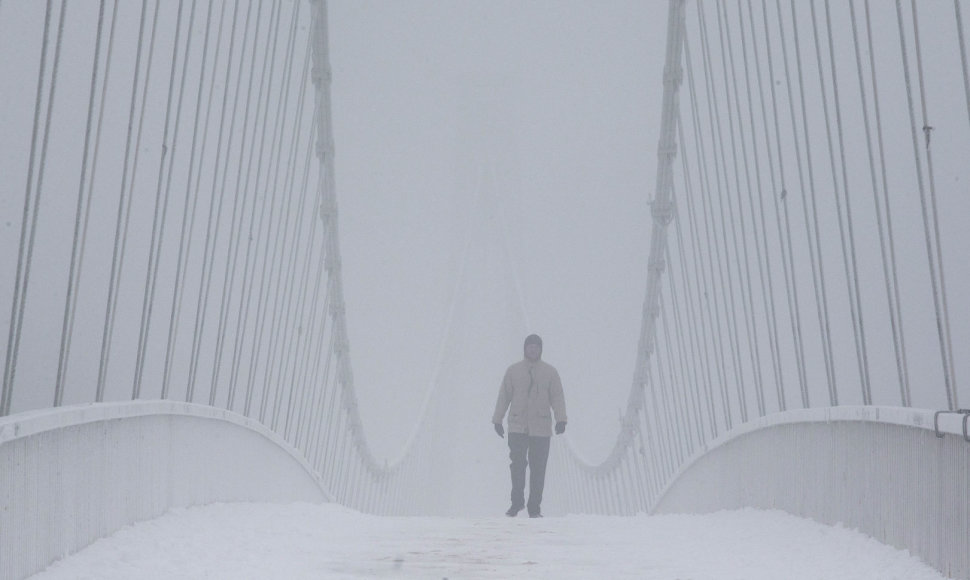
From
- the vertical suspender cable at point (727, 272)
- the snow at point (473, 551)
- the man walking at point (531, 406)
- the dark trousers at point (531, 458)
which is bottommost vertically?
the snow at point (473, 551)

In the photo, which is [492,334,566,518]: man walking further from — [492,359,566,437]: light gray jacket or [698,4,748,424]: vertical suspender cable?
[698,4,748,424]: vertical suspender cable

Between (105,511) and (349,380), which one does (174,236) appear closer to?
(349,380)

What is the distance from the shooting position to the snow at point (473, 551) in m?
4.23

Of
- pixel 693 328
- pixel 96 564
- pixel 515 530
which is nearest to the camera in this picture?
pixel 96 564

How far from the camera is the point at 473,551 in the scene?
5.31 m

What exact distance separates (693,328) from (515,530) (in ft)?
23.2

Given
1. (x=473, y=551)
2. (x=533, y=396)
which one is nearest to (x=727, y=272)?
(x=533, y=396)

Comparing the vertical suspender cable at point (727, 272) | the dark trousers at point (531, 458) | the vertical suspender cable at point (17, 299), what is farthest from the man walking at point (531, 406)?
the vertical suspender cable at point (17, 299)

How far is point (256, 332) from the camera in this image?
10078 mm

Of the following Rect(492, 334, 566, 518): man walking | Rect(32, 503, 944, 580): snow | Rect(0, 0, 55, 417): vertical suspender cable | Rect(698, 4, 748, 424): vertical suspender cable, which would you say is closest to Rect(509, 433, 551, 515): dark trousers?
Rect(492, 334, 566, 518): man walking

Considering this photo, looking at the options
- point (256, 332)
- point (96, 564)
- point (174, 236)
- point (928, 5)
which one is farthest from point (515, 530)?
point (928, 5)

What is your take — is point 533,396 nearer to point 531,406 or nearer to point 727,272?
point 531,406

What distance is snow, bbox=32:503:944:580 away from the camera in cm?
423

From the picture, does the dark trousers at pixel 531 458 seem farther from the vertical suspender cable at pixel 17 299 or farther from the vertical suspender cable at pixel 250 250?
the vertical suspender cable at pixel 17 299
